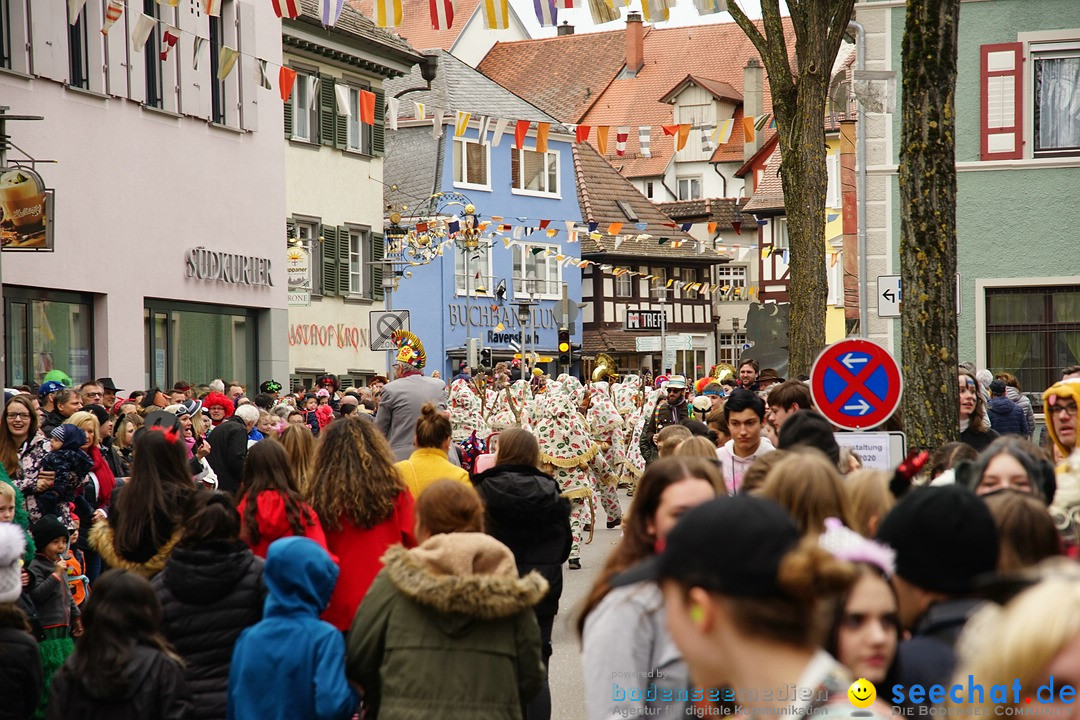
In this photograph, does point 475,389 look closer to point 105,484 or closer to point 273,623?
point 105,484

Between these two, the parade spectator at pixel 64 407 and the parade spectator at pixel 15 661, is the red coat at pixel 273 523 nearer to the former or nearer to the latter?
the parade spectator at pixel 15 661

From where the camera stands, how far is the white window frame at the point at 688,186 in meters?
82.9

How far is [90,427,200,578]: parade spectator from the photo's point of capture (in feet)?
24.0

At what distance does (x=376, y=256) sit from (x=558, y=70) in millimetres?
56272

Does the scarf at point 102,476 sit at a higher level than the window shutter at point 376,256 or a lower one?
lower

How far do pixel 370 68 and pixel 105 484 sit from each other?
79.6 ft

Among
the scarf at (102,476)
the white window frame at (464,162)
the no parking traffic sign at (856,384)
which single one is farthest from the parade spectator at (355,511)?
the white window frame at (464,162)

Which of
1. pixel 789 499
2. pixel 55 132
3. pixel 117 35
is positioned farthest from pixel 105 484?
pixel 117 35

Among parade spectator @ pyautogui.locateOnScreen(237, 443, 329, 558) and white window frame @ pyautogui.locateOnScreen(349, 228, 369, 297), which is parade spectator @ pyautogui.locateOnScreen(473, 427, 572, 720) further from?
white window frame @ pyautogui.locateOnScreen(349, 228, 369, 297)

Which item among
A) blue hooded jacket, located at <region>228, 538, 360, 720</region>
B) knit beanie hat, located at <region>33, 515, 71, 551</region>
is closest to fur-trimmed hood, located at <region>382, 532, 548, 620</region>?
blue hooded jacket, located at <region>228, 538, 360, 720</region>

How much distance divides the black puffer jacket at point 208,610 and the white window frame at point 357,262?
2900 cm

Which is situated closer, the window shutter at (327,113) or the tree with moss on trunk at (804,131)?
the tree with moss on trunk at (804,131)

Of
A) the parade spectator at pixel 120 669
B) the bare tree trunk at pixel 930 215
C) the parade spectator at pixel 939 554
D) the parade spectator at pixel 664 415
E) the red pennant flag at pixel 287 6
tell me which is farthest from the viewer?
the parade spectator at pixel 664 415

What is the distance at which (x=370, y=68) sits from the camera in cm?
3469
